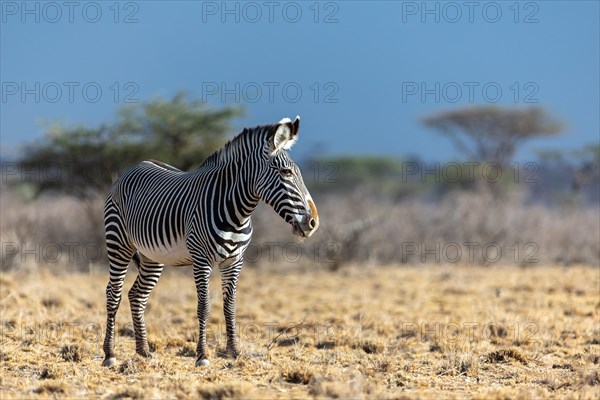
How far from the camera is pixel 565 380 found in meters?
6.77

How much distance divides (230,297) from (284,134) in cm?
153

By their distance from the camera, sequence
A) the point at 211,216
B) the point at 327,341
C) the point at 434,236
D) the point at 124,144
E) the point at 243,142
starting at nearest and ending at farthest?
1. the point at 211,216
2. the point at 243,142
3. the point at 327,341
4. the point at 124,144
5. the point at 434,236

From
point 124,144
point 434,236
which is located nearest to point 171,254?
point 124,144

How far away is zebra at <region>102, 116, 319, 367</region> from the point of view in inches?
270

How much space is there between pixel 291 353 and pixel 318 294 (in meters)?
6.04

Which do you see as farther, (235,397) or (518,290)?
(518,290)

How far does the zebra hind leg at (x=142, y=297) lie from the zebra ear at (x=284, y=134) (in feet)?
6.19

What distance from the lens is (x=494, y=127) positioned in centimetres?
3475

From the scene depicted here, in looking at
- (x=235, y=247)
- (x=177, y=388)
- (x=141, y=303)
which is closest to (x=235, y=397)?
(x=177, y=388)

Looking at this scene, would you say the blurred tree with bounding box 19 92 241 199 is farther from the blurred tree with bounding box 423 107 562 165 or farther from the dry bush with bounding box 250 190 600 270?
the blurred tree with bounding box 423 107 562 165

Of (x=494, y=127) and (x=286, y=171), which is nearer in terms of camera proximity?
(x=286, y=171)

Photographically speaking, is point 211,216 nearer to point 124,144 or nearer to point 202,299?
point 202,299

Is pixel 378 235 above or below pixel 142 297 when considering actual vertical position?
above

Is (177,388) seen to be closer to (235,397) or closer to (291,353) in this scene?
(235,397)
